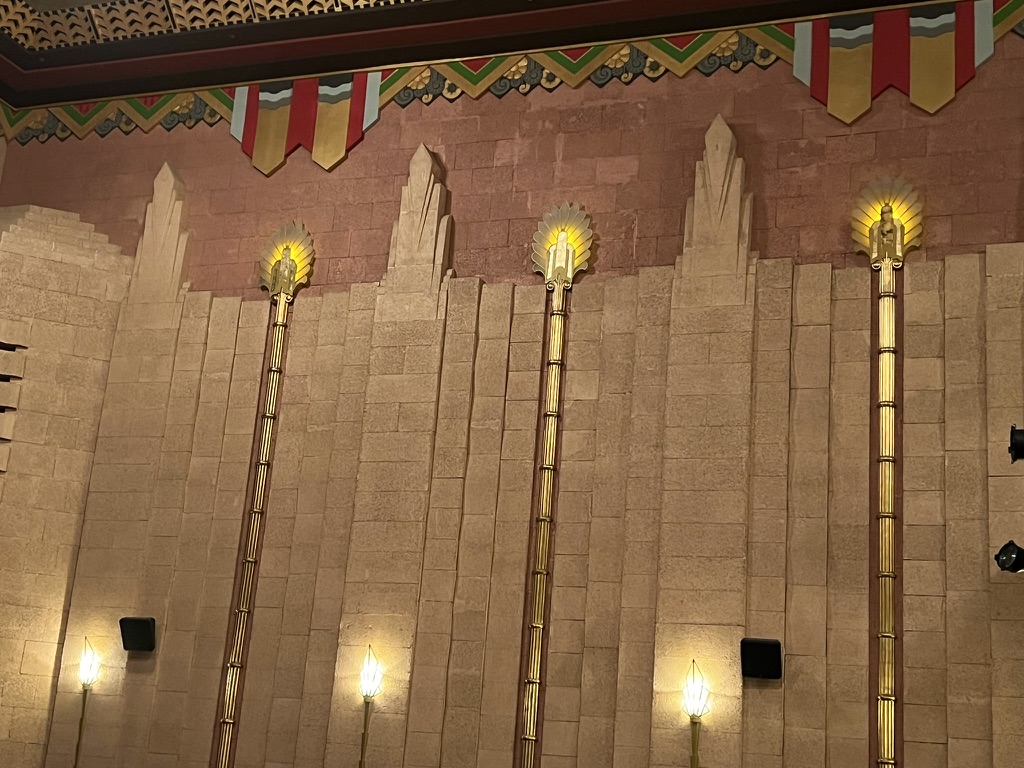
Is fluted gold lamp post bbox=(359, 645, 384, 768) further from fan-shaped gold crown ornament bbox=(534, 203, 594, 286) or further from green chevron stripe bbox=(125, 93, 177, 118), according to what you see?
green chevron stripe bbox=(125, 93, 177, 118)

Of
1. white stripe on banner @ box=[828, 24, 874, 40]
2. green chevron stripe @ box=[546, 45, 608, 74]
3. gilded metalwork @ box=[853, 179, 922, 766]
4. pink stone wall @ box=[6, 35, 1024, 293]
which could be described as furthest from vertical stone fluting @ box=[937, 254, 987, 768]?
green chevron stripe @ box=[546, 45, 608, 74]

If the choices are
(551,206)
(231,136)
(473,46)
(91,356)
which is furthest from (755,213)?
(91,356)

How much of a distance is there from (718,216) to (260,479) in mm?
4383

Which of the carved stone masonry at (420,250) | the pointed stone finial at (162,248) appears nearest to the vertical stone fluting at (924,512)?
the carved stone masonry at (420,250)

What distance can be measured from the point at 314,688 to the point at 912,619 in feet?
15.0

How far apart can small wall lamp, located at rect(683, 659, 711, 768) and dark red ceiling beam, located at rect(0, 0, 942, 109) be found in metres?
5.36

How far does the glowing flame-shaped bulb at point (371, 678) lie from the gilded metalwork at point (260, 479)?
119cm

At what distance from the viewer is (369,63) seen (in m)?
12.5

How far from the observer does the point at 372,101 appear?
12438 millimetres

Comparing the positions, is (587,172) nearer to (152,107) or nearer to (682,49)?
(682,49)

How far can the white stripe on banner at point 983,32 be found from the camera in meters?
10.6

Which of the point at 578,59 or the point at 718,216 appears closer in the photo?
the point at 718,216

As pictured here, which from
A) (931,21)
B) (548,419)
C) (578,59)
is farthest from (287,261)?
(931,21)

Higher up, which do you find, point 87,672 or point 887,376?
point 887,376
